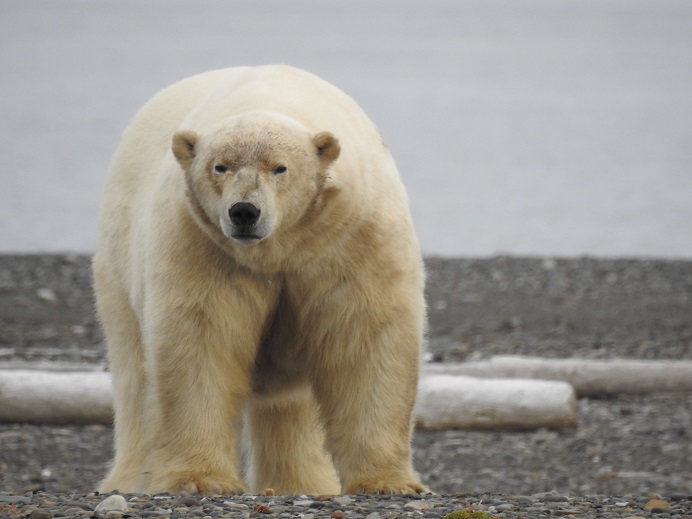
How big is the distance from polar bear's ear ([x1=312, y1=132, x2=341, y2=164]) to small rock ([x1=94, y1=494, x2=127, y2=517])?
1.33m

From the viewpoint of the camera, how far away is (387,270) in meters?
4.53

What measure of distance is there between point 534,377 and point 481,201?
828 inches

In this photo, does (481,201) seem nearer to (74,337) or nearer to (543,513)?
(74,337)

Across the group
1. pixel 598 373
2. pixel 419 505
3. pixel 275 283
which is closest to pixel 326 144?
pixel 275 283

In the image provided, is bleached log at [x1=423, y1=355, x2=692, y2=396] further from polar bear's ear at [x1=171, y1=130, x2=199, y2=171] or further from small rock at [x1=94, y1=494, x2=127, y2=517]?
small rock at [x1=94, y1=494, x2=127, y2=517]

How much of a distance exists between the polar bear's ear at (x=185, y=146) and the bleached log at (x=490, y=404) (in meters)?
2.85

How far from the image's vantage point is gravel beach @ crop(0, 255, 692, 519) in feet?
13.3

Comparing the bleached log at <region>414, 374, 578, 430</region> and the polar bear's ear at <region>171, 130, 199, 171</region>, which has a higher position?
the polar bear's ear at <region>171, 130, 199, 171</region>

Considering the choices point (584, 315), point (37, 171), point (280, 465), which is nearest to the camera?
point (280, 465)

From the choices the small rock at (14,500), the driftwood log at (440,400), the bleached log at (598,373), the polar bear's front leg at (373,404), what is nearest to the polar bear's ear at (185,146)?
the polar bear's front leg at (373,404)

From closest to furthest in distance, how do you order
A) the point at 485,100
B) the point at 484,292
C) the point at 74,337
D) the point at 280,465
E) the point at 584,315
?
the point at 280,465 → the point at 74,337 → the point at 584,315 → the point at 484,292 → the point at 485,100

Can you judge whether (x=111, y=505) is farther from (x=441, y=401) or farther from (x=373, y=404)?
(x=441, y=401)

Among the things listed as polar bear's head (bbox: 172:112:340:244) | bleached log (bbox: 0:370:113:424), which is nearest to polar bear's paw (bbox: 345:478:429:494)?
polar bear's head (bbox: 172:112:340:244)

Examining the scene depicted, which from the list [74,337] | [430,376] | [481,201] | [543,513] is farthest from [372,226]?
[481,201]
